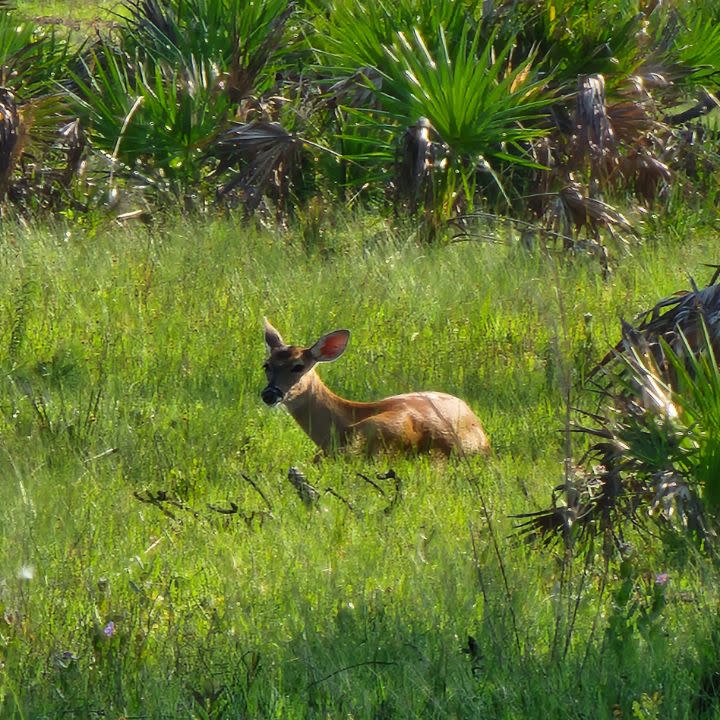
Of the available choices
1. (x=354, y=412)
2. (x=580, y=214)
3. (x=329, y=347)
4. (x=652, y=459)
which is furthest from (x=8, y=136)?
(x=652, y=459)

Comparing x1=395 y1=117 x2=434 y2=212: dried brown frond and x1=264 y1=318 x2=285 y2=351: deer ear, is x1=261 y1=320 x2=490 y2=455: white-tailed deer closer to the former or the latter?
x1=264 y1=318 x2=285 y2=351: deer ear

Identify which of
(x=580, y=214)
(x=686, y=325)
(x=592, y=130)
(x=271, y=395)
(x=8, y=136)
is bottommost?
(x=8, y=136)

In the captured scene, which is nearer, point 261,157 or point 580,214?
point 580,214

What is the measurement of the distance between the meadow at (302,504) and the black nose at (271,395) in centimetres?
15

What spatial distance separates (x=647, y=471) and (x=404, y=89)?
665 centimetres

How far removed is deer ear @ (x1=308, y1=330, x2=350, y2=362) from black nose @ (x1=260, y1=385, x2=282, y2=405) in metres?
0.37

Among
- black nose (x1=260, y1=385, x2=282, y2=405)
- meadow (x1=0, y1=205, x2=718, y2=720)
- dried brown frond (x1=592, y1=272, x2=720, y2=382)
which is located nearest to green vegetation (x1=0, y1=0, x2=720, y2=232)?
meadow (x1=0, y1=205, x2=718, y2=720)

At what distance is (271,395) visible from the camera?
716cm

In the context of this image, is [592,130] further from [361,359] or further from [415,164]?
[361,359]

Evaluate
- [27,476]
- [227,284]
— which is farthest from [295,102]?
[27,476]

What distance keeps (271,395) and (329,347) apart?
1.68 ft

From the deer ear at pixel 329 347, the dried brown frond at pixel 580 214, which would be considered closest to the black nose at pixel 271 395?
the deer ear at pixel 329 347

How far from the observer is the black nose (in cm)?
715

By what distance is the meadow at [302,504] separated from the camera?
3791 mm
